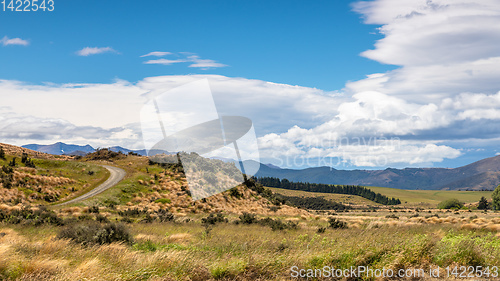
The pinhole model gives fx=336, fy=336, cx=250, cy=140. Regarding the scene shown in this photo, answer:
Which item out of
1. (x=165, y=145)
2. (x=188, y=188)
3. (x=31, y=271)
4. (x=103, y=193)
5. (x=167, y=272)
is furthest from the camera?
(x=188, y=188)

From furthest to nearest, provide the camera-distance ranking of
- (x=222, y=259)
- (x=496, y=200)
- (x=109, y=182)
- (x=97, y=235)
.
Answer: (x=496, y=200)
(x=109, y=182)
(x=97, y=235)
(x=222, y=259)

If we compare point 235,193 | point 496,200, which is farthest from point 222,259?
point 496,200

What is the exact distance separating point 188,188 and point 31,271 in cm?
5626

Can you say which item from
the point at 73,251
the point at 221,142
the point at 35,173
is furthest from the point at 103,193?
the point at 73,251

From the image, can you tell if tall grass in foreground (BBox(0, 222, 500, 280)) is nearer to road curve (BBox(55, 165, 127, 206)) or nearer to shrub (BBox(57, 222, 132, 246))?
shrub (BBox(57, 222, 132, 246))

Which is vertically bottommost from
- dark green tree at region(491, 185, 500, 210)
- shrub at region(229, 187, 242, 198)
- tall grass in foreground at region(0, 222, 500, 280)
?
dark green tree at region(491, 185, 500, 210)

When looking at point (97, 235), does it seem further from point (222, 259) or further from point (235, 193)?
point (235, 193)

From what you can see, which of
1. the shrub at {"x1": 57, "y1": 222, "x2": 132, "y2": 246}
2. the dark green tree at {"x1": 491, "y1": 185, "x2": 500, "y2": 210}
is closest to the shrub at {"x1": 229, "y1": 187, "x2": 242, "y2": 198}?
the shrub at {"x1": 57, "y1": 222, "x2": 132, "y2": 246}

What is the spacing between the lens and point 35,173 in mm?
59250

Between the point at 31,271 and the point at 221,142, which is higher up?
the point at 221,142

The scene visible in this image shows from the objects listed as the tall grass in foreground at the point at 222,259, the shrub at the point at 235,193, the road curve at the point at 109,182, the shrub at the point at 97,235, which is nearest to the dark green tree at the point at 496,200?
the shrub at the point at 235,193

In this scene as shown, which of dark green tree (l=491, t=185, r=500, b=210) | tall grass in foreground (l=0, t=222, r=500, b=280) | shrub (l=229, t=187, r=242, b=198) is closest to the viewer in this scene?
tall grass in foreground (l=0, t=222, r=500, b=280)

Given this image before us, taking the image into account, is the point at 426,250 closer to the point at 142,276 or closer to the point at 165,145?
the point at 142,276

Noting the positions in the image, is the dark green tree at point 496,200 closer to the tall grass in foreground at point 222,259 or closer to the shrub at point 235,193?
the shrub at point 235,193
